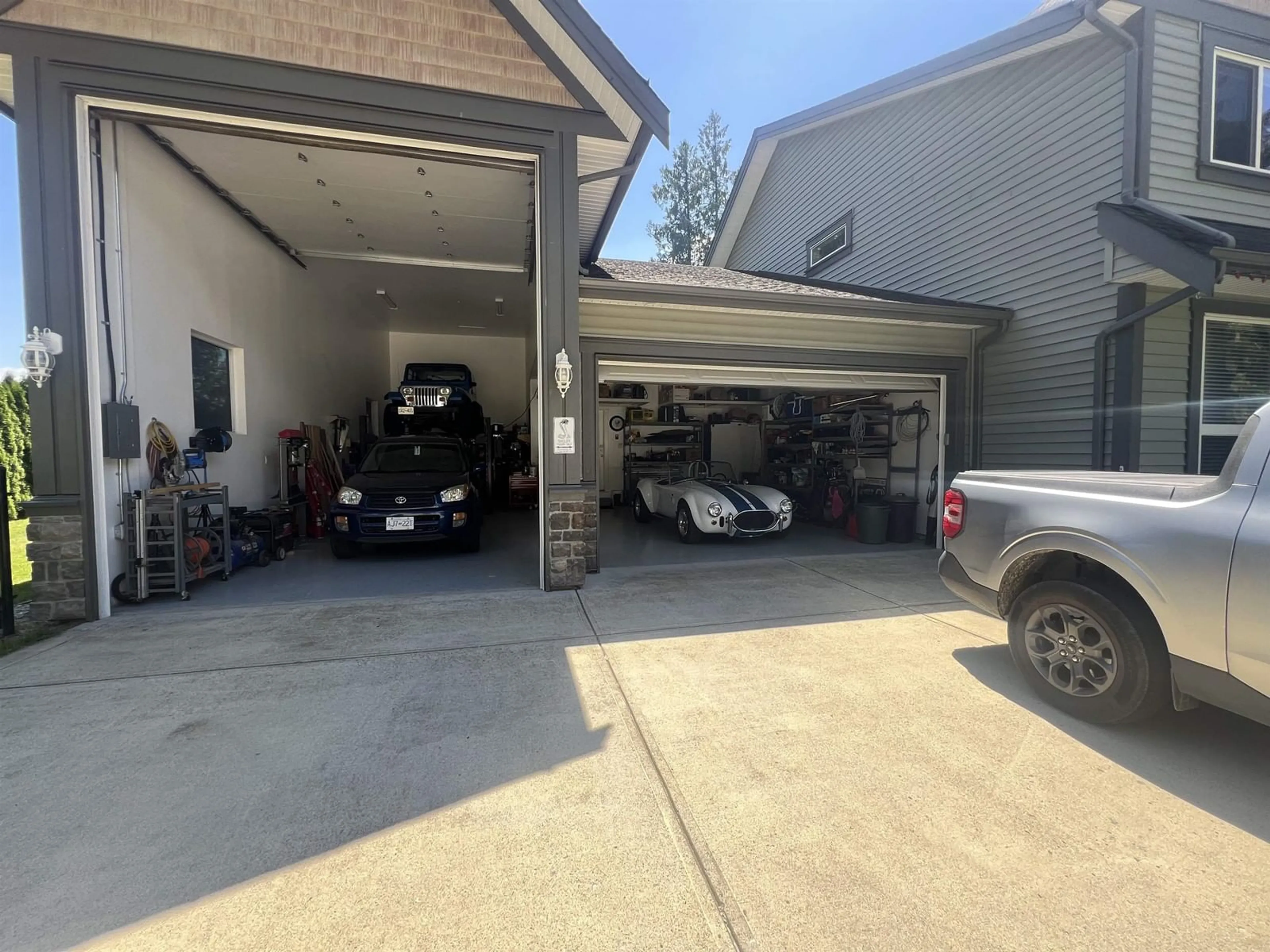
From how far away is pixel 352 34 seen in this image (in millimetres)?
4836

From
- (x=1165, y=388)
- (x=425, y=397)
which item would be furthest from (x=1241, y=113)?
(x=425, y=397)

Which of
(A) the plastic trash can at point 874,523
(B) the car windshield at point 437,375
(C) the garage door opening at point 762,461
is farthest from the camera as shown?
(B) the car windshield at point 437,375

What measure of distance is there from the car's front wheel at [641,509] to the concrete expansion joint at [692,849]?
23.8 ft

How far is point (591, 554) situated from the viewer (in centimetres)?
621

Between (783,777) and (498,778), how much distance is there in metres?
1.24

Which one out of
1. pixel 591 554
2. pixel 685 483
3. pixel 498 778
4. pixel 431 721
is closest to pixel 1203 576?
pixel 498 778

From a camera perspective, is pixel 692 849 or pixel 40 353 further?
pixel 40 353

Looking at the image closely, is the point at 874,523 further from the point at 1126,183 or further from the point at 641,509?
the point at 1126,183

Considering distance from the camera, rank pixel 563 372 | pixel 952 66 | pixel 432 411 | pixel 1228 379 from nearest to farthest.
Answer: pixel 563 372 < pixel 1228 379 < pixel 952 66 < pixel 432 411

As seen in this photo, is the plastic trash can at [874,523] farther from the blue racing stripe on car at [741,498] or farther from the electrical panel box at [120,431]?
the electrical panel box at [120,431]

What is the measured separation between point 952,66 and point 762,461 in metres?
7.48


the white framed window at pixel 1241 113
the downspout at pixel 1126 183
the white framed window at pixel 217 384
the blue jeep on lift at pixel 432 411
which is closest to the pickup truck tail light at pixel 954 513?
the downspout at pixel 1126 183

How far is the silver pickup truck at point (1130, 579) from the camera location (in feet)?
7.45

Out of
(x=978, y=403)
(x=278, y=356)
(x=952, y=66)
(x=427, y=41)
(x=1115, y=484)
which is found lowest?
(x=1115, y=484)
